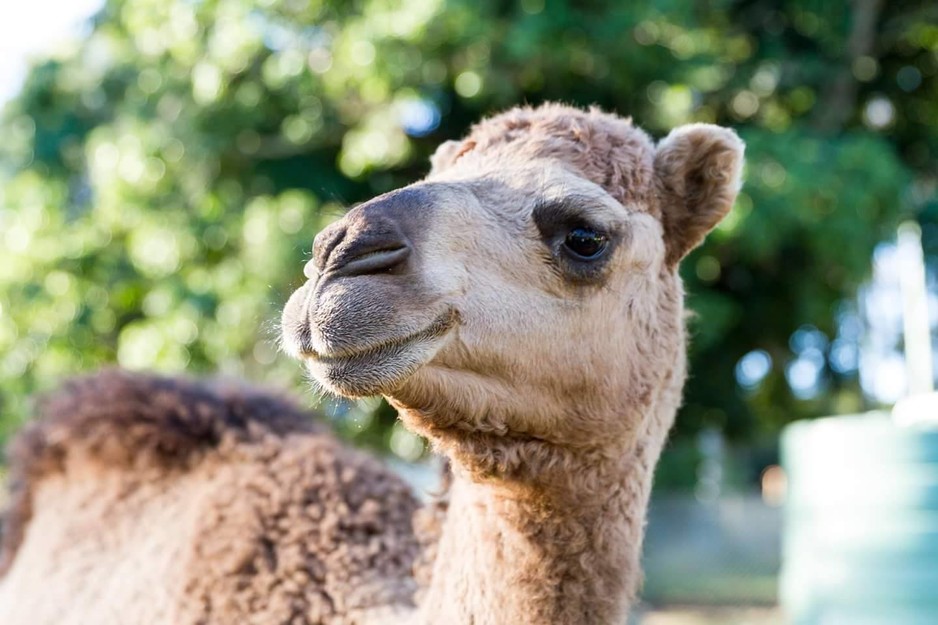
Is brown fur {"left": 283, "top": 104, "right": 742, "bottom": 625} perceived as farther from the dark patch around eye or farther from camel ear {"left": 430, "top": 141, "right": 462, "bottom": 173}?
camel ear {"left": 430, "top": 141, "right": 462, "bottom": 173}

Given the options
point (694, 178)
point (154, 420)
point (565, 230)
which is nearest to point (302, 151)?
point (154, 420)

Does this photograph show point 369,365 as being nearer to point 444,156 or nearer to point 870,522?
point 444,156

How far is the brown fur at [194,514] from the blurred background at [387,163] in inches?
93.6

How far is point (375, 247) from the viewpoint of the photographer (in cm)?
197

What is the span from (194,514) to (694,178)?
1728mm

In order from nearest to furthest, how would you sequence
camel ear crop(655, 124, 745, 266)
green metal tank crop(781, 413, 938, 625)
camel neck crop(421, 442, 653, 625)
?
camel neck crop(421, 442, 653, 625), camel ear crop(655, 124, 745, 266), green metal tank crop(781, 413, 938, 625)

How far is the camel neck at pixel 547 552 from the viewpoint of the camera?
2293 mm

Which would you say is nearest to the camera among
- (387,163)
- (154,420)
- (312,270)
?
(312,270)

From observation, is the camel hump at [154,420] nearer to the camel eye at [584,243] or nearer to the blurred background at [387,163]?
the camel eye at [584,243]

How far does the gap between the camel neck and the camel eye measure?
1.52 ft

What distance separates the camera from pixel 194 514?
3.12 meters

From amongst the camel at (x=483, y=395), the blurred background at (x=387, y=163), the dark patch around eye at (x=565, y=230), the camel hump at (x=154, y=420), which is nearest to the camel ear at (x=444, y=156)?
the camel at (x=483, y=395)

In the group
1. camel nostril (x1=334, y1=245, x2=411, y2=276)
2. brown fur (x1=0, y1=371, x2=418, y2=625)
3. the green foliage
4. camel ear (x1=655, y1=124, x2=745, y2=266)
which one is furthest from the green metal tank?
camel nostril (x1=334, y1=245, x2=411, y2=276)

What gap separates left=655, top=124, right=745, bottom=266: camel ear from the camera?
108 inches
